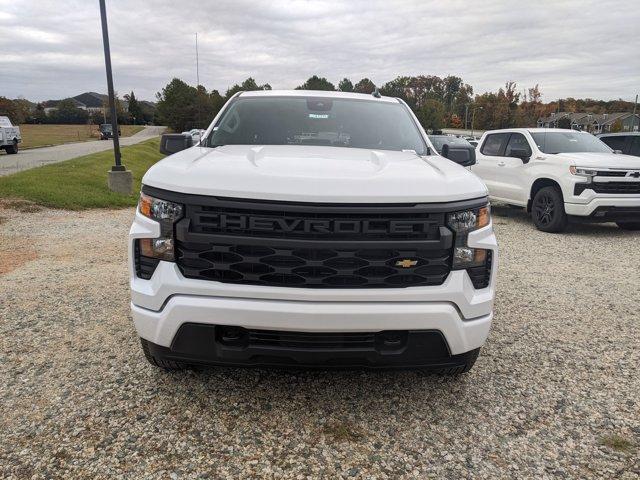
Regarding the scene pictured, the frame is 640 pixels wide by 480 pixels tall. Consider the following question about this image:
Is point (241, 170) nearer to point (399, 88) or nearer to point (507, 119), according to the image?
point (507, 119)

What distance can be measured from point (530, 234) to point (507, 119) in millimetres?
79167

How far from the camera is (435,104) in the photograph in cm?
9119

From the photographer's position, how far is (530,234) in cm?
836

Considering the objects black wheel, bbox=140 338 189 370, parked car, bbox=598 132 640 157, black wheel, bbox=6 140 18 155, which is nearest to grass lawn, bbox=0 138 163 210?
black wheel, bbox=140 338 189 370

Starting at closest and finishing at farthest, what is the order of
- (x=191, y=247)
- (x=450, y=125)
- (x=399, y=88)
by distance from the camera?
(x=191, y=247)
(x=450, y=125)
(x=399, y=88)

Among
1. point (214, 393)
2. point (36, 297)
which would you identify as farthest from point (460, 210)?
point (36, 297)

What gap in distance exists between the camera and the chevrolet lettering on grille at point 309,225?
2.31 m

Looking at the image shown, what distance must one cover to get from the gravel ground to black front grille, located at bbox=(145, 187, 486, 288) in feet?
2.73

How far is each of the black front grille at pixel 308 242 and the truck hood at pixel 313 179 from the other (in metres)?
0.05

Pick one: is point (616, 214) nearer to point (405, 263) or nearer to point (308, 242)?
point (405, 263)

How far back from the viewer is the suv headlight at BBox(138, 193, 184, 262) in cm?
240

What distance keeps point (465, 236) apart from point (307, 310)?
2.86 feet

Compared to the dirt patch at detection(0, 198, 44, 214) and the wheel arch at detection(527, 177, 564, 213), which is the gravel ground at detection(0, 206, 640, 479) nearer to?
the wheel arch at detection(527, 177, 564, 213)

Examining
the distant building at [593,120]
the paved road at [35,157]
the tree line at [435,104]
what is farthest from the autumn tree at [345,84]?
the paved road at [35,157]
